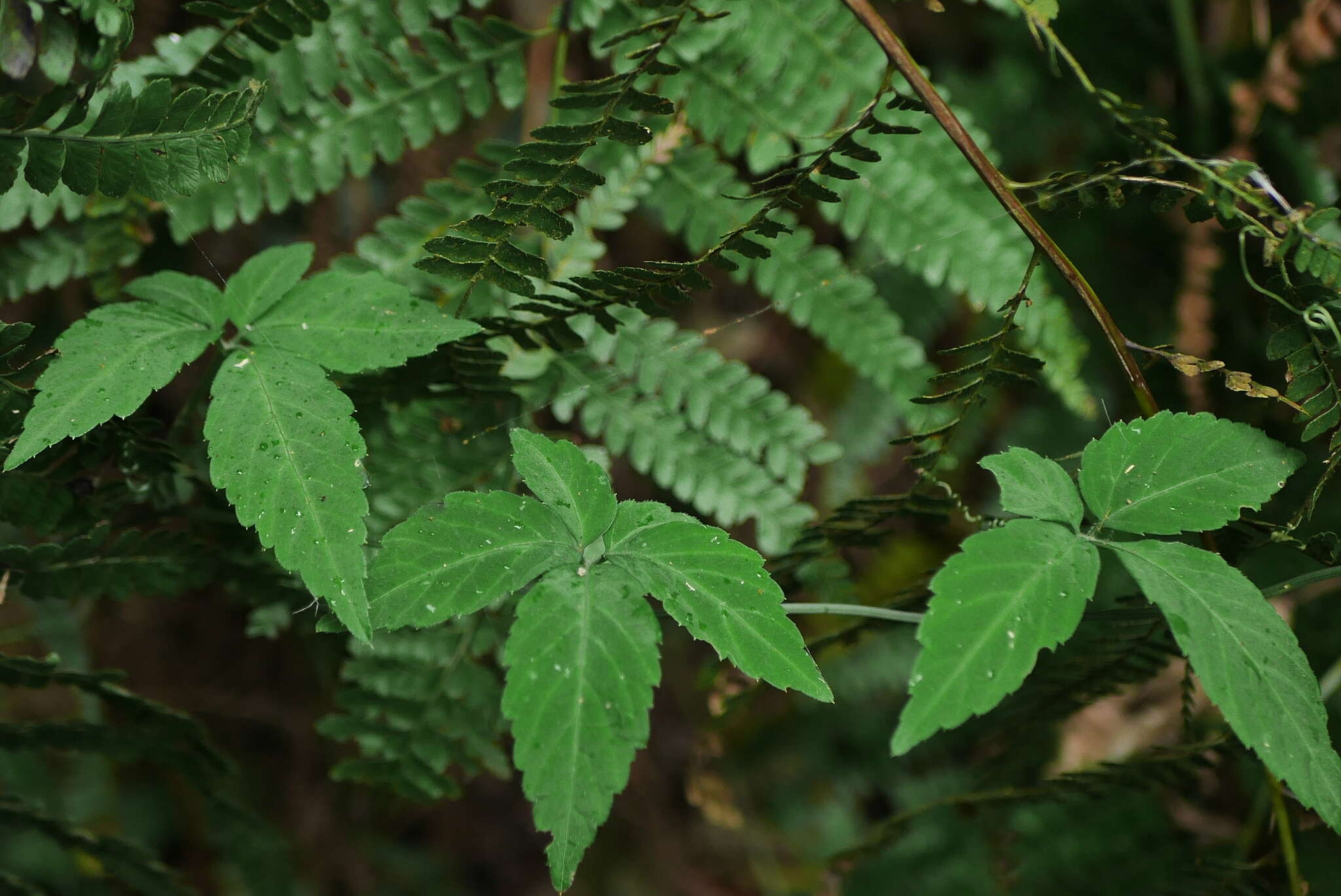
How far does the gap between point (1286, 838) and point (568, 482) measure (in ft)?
4.00

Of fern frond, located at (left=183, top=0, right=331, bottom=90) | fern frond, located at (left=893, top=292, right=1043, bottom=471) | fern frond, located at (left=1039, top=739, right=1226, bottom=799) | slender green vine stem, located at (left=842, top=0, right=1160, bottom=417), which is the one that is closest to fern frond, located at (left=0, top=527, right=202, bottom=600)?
fern frond, located at (left=183, top=0, right=331, bottom=90)

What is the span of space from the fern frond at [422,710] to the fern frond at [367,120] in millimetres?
920

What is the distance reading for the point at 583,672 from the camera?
917mm

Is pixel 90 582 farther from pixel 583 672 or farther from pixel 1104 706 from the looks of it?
pixel 1104 706

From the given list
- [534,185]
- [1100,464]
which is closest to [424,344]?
[534,185]

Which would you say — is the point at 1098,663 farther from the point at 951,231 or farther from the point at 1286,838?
the point at 951,231

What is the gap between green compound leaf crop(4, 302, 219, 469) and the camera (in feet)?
3.33

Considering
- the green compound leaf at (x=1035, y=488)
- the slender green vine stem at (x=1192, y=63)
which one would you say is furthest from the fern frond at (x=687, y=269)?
the slender green vine stem at (x=1192, y=63)

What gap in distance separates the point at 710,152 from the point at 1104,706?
75.3 inches

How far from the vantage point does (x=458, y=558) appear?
0.99m

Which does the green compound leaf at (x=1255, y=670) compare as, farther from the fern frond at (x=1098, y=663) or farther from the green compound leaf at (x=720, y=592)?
the green compound leaf at (x=720, y=592)

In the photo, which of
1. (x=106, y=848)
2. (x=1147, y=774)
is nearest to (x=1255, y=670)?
Answer: (x=1147, y=774)

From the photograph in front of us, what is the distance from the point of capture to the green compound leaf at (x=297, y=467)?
945 millimetres

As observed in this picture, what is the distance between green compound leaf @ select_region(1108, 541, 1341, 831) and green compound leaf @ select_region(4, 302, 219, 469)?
125cm
